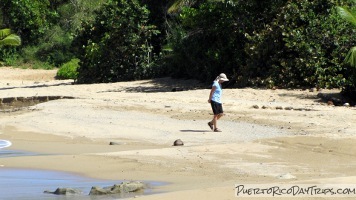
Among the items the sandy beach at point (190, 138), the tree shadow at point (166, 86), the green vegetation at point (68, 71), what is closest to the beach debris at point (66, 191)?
the sandy beach at point (190, 138)

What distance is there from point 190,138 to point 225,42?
1262 centimetres

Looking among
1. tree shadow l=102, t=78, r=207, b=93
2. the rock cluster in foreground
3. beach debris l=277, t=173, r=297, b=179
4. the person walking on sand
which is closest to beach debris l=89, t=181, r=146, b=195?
the rock cluster in foreground

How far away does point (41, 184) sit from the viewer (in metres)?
11.7

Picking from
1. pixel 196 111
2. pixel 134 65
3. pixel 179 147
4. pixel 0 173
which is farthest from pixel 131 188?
pixel 134 65

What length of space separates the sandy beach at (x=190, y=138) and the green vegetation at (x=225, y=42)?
1.29 m

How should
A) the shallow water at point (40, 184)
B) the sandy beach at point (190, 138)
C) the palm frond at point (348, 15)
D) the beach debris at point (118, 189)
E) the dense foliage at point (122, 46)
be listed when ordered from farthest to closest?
1. the dense foliage at point (122, 46)
2. the palm frond at point (348, 15)
3. the sandy beach at point (190, 138)
4. the shallow water at point (40, 184)
5. the beach debris at point (118, 189)

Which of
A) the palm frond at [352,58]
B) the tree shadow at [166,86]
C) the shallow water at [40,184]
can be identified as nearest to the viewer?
the shallow water at [40,184]

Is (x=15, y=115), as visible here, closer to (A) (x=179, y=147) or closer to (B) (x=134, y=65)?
(A) (x=179, y=147)

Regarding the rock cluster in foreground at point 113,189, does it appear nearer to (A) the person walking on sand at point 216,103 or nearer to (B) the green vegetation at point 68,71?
(A) the person walking on sand at point 216,103

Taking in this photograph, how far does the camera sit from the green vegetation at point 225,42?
80.9ft

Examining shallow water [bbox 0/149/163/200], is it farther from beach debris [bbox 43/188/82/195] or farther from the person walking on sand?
the person walking on sand

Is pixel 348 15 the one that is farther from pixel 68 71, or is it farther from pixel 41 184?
pixel 68 71

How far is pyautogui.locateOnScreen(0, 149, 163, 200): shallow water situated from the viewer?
10.6m

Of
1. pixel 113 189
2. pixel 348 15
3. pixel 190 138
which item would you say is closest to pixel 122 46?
pixel 348 15
